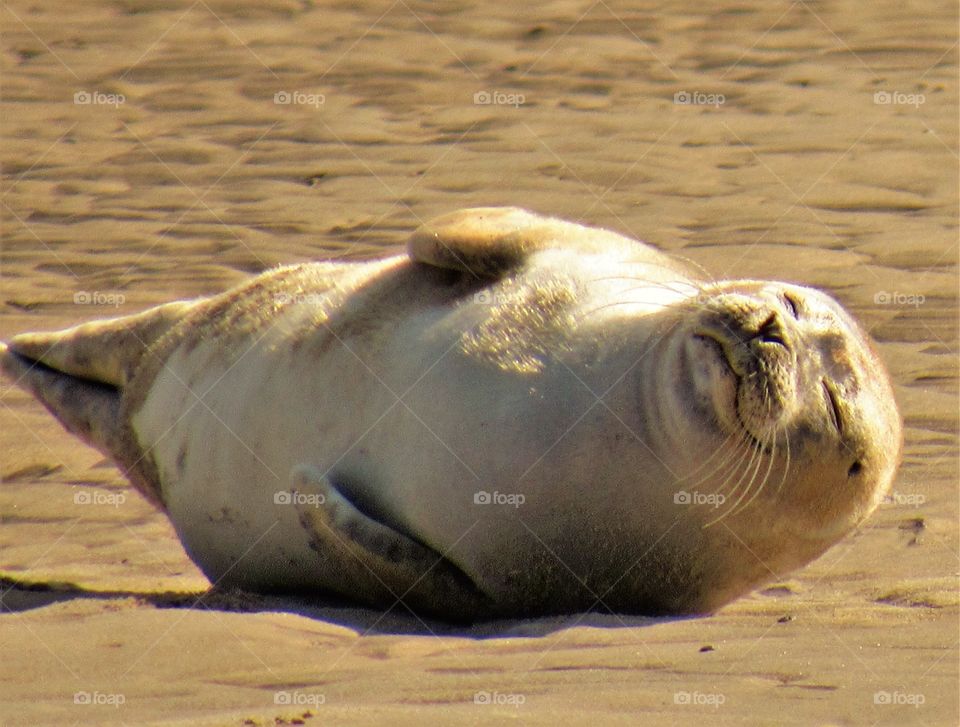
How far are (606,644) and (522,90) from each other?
25.4 feet

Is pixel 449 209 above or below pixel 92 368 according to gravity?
above

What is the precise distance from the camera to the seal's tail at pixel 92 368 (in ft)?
17.4

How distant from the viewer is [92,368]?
5.49m

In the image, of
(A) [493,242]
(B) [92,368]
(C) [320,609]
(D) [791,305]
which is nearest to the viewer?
(D) [791,305]

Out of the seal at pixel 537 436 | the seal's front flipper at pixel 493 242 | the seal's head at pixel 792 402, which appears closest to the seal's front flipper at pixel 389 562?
the seal at pixel 537 436

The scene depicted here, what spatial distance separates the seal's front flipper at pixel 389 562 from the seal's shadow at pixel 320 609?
43mm

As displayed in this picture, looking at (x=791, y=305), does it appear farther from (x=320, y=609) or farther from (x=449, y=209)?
(x=449, y=209)

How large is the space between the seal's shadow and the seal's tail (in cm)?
74

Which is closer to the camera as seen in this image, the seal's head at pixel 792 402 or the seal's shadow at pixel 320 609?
the seal's head at pixel 792 402

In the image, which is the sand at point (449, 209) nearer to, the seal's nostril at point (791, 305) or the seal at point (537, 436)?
the seal at point (537, 436)

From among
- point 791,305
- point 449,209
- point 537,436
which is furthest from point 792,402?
point 449,209

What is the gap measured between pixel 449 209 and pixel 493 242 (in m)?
3.91

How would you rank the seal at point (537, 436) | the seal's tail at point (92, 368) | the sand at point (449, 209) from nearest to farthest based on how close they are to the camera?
the sand at point (449, 209) < the seal at point (537, 436) < the seal's tail at point (92, 368)

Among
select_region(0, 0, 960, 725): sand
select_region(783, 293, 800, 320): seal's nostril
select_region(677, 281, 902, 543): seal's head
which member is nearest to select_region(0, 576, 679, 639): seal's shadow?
select_region(0, 0, 960, 725): sand
